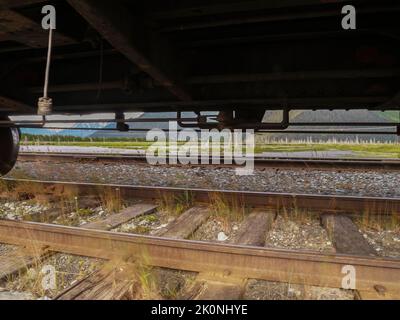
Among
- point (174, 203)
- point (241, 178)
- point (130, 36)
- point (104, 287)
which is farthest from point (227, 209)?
point (241, 178)

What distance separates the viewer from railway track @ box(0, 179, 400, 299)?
2221 mm

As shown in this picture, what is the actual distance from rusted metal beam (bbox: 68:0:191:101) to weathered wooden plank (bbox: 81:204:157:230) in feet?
4.57

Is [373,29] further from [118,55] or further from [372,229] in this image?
[118,55]

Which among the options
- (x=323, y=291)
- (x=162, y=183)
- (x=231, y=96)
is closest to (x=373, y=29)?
(x=231, y=96)

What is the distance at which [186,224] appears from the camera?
136 inches

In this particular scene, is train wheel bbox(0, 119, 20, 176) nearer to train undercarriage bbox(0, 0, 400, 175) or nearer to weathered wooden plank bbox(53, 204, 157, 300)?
train undercarriage bbox(0, 0, 400, 175)

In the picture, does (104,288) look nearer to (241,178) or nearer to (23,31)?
(23,31)

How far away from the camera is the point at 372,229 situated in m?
3.47

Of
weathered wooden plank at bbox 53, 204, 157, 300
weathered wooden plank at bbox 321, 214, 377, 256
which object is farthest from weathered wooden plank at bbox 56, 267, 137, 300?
weathered wooden plank at bbox 321, 214, 377, 256

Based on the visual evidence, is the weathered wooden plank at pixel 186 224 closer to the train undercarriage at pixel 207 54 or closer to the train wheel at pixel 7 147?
the train undercarriage at pixel 207 54

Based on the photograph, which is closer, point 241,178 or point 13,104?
point 13,104

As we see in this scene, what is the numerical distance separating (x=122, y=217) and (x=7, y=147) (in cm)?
249

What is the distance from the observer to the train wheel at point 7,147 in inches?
201

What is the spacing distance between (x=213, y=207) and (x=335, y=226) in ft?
4.13
